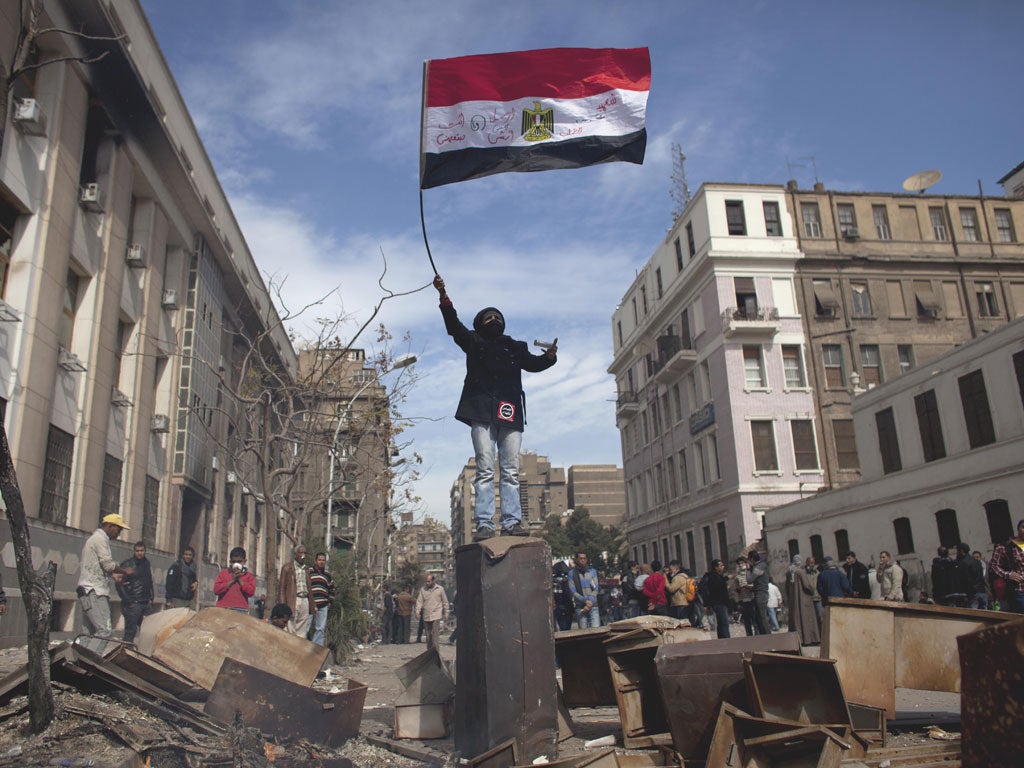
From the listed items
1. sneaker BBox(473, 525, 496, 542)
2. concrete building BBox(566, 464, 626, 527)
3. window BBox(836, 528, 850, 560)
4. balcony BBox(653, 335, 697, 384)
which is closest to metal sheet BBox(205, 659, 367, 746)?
sneaker BBox(473, 525, 496, 542)

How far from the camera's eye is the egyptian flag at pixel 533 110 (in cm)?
790

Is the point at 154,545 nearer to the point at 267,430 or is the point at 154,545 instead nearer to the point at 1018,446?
the point at 267,430

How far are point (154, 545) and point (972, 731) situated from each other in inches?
956

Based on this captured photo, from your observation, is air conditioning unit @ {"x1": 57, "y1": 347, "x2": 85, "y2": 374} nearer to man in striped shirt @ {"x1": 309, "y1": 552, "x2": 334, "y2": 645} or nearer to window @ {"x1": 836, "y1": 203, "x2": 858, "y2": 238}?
man in striped shirt @ {"x1": 309, "y1": 552, "x2": 334, "y2": 645}

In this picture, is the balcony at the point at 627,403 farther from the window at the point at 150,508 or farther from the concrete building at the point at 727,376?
the window at the point at 150,508

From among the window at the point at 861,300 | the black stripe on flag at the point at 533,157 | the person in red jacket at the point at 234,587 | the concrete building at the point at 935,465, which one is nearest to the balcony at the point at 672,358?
the window at the point at 861,300

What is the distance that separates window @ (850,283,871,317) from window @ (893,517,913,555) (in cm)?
1607

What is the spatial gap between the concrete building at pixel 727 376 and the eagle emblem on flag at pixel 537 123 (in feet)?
99.6

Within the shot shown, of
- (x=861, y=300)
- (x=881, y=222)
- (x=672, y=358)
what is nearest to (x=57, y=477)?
(x=672, y=358)

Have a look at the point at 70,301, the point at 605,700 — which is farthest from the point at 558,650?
the point at 70,301

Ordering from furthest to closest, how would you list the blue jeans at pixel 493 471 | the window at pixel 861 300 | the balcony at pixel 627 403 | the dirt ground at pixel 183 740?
the balcony at pixel 627 403, the window at pixel 861 300, the blue jeans at pixel 493 471, the dirt ground at pixel 183 740

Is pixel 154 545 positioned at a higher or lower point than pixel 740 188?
lower

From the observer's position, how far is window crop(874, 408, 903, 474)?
2697cm

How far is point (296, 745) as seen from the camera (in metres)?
5.88
